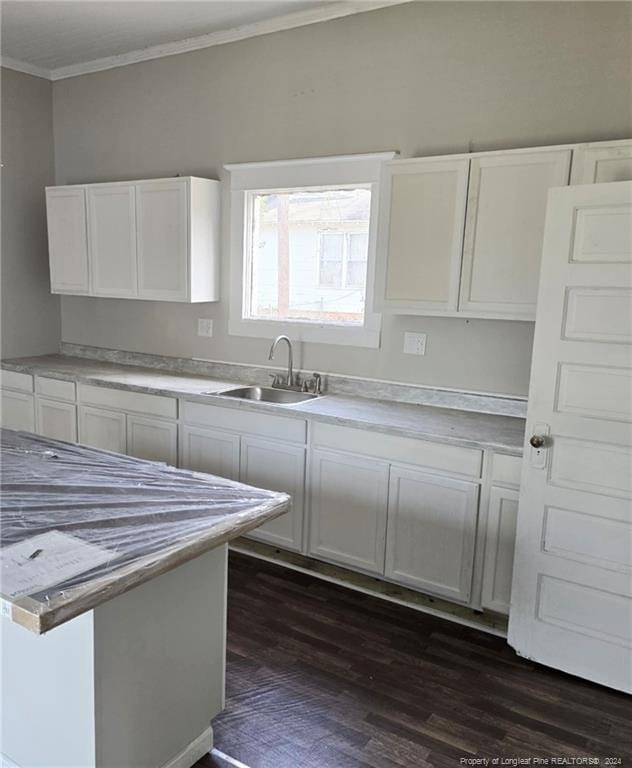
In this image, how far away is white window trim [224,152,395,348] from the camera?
Answer: 10.7 ft

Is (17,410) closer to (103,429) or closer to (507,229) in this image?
(103,429)

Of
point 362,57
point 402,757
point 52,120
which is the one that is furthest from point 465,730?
point 52,120

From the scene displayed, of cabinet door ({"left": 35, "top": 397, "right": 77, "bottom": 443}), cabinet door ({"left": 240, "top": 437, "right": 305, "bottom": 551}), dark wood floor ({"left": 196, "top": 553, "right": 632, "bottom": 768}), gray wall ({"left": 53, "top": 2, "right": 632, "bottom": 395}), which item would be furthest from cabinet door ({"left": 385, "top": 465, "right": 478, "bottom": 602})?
cabinet door ({"left": 35, "top": 397, "right": 77, "bottom": 443})

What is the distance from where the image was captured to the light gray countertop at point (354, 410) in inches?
103

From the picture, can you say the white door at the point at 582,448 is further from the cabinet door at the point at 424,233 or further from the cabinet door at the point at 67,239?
the cabinet door at the point at 67,239

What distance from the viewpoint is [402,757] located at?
1937 mm

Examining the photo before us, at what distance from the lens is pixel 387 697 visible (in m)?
2.21

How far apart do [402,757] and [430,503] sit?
3.34 ft

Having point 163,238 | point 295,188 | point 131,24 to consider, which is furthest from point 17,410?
point 131,24

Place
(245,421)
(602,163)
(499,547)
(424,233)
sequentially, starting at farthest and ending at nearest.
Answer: (245,421) → (424,233) → (499,547) → (602,163)

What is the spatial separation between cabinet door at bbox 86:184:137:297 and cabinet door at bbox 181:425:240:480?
115 cm

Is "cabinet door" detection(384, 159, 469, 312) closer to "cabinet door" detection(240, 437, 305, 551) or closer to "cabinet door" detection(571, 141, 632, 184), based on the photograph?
"cabinet door" detection(571, 141, 632, 184)

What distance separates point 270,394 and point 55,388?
145cm

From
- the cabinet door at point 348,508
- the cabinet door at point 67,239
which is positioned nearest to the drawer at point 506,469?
the cabinet door at point 348,508
